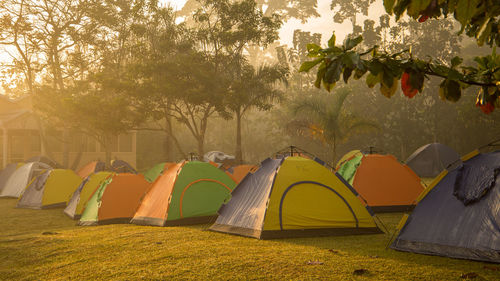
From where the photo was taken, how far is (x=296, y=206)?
742cm

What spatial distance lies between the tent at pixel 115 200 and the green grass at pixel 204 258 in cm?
161

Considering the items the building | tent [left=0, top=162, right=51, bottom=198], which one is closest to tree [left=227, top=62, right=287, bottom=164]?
tent [left=0, top=162, right=51, bottom=198]

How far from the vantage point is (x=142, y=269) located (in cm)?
535

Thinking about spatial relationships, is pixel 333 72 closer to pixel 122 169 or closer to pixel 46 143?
pixel 122 169

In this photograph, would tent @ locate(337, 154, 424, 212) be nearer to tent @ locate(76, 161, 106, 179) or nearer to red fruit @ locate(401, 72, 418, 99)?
red fruit @ locate(401, 72, 418, 99)

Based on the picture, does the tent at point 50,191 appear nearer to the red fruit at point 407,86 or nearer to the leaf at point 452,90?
the red fruit at point 407,86

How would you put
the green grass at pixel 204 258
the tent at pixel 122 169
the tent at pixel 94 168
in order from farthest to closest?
the tent at pixel 94 168, the tent at pixel 122 169, the green grass at pixel 204 258

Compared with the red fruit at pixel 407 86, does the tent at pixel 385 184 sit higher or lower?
lower

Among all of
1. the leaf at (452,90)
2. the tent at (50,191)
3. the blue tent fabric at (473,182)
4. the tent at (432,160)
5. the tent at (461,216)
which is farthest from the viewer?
the tent at (432,160)

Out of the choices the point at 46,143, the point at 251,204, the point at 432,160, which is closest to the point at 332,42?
the point at 251,204

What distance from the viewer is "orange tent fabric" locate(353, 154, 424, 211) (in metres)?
10.7

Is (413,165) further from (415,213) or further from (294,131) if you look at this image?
(415,213)

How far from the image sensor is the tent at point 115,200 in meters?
9.90

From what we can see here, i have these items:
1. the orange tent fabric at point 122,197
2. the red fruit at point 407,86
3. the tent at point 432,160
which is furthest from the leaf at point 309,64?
the tent at point 432,160
